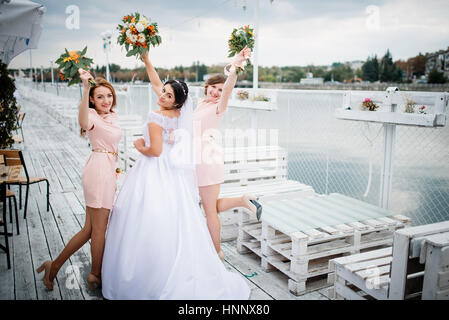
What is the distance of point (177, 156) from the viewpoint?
8.33 feet

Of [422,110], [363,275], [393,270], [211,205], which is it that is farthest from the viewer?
[422,110]

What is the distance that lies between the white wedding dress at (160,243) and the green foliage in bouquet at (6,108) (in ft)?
14.4

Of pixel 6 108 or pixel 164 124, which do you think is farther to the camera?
pixel 6 108

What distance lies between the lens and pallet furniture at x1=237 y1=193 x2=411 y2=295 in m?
2.70

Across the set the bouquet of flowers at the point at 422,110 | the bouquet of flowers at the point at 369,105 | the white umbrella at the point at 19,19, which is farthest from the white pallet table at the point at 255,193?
the white umbrella at the point at 19,19

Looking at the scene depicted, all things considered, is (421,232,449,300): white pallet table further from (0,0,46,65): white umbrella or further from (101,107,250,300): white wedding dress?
(0,0,46,65): white umbrella

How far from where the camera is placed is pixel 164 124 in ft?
8.16

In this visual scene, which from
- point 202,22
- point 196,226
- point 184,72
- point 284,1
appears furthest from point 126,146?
point 196,226

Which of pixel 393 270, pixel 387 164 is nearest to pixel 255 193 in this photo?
pixel 387 164

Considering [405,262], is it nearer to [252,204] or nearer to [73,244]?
[252,204]

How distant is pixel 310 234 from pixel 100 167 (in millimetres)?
1593

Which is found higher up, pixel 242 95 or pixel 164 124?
pixel 242 95

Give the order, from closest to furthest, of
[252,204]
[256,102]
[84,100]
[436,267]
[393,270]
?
[436,267]
[393,270]
[84,100]
[252,204]
[256,102]
